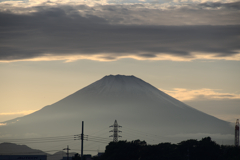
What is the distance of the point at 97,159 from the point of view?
13288 centimetres

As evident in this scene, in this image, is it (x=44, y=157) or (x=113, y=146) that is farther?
(x=44, y=157)

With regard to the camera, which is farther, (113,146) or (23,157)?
(23,157)

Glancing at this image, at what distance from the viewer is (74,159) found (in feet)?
456

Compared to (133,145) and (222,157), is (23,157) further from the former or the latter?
(222,157)

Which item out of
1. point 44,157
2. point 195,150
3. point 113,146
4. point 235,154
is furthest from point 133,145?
point 44,157

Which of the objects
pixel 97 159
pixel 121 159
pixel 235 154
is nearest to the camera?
pixel 235 154

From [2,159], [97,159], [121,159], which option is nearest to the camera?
[121,159]

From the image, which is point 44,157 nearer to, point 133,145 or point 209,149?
point 133,145

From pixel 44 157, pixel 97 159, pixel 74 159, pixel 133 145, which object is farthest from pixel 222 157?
pixel 44 157

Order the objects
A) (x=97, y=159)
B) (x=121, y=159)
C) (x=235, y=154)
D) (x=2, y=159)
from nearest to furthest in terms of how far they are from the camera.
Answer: (x=235, y=154), (x=121, y=159), (x=97, y=159), (x=2, y=159)

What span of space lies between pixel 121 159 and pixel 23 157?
88765 mm

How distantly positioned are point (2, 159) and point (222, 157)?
109 m

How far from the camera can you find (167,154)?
402 feet

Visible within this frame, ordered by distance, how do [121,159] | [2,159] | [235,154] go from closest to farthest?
[235,154] → [121,159] → [2,159]
